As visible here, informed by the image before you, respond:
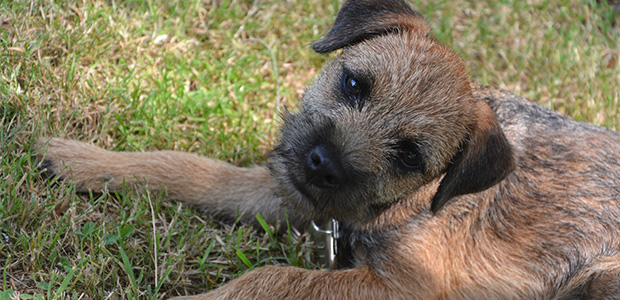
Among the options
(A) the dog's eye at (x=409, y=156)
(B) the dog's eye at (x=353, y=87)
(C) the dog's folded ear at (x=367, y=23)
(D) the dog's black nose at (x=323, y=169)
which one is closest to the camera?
(D) the dog's black nose at (x=323, y=169)

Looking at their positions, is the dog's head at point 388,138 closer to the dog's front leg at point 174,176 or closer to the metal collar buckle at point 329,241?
the metal collar buckle at point 329,241

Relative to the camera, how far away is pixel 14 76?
3.83 meters

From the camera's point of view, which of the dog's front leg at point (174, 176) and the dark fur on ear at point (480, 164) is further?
the dog's front leg at point (174, 176)

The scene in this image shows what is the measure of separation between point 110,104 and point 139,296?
150cm

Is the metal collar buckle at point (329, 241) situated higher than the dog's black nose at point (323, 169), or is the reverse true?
the dog's black nose at point (323, 169)

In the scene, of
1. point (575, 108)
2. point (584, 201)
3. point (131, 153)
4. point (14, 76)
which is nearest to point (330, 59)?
point (131, 153)

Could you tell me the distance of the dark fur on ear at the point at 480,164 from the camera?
3.16 meters

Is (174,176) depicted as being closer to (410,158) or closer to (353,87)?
(353,87)

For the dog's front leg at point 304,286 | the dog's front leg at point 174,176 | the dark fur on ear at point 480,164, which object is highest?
the dark fur on ear at point 480,164

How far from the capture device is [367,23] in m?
3.51

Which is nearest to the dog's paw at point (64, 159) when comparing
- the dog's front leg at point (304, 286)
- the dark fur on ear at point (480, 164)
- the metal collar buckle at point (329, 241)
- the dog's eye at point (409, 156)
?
the dog's front leg at point (304, 286)

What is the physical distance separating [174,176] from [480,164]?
1.92 metres

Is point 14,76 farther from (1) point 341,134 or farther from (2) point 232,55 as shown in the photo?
(1) point 341,134

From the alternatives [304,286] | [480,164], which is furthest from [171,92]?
[480,164]
